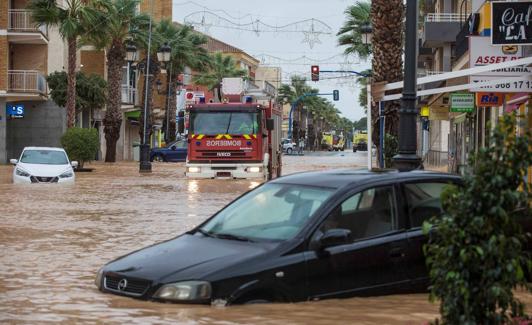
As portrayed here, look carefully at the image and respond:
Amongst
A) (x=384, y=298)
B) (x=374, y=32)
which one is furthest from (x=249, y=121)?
(x=384, y=298)

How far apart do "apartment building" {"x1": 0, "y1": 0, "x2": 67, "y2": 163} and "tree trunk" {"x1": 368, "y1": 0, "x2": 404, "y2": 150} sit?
25851 millimetres

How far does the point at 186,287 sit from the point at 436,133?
216ft

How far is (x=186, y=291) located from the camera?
782cm

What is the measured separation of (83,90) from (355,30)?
1630 centimetres

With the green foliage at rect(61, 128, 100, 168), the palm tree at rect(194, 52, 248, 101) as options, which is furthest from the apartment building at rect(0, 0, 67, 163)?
the palm tree at rect(194, 52, 248, 101)

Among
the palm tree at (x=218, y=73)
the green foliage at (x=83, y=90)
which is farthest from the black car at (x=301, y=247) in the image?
the palm tree at (x=218, y=73)

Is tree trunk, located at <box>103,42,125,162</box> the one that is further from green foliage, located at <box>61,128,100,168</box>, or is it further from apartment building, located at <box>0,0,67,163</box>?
green foliage, located at <box>61,128,100,168</box>

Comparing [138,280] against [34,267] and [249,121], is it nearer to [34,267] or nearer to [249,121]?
[34,267]

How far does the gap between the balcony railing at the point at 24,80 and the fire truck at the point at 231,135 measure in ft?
67.1

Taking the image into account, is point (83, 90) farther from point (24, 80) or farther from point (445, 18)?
point (445, 18)

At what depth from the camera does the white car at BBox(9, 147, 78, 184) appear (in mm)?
30250

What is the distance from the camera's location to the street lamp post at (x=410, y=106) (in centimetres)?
1383

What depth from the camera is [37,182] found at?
3019 cm

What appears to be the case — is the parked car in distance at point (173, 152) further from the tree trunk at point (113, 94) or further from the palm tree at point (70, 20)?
the palm tree at point (70, 20)
